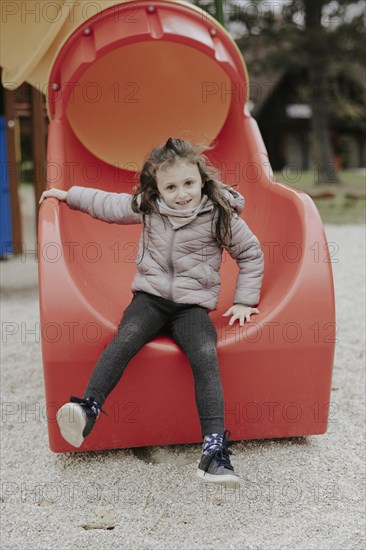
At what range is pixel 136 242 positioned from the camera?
9.43ft

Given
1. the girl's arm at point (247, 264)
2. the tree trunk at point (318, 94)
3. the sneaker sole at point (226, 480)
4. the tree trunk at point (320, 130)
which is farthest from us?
the tree trunk at point (320, 130)

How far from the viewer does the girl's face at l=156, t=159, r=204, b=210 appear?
6.59 feet

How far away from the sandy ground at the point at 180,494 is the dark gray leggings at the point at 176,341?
237 mm

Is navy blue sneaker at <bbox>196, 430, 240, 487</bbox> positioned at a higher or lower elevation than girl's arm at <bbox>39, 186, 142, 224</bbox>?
lower

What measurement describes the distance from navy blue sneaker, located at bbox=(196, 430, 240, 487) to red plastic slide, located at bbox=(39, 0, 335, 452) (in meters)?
0.31

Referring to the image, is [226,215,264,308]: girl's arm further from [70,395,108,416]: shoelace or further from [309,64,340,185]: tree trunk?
[309,64,340,185]: tree trunk

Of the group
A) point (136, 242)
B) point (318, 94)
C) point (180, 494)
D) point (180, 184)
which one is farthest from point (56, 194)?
point (318, 94)

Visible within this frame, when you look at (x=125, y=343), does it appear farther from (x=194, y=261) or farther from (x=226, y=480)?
(x=226, y=480)

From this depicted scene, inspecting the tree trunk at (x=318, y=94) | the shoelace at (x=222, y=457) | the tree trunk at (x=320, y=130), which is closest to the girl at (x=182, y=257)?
the shoelace at (x=222, y=457)

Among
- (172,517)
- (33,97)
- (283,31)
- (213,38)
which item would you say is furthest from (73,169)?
(283,31)

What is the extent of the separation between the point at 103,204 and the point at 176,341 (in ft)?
1.81

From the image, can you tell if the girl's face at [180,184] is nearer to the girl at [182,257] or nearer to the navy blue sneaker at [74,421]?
the girl at [182,257]

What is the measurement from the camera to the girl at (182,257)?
1896 millimetres

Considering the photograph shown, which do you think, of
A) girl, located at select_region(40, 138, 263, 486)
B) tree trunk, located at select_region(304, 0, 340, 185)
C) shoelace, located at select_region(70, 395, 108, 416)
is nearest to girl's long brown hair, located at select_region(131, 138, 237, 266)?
girl, located at select_region(40, 138, 263, 486)
